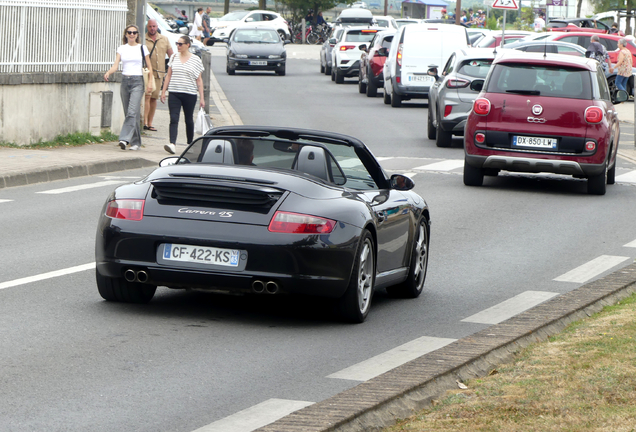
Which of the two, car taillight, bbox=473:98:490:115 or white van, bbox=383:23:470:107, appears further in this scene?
white van, bbox=383:23:470:107

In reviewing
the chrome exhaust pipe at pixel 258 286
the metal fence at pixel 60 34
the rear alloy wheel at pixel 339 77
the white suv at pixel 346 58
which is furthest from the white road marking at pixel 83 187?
the rear alloy wheel at pixel 339 77

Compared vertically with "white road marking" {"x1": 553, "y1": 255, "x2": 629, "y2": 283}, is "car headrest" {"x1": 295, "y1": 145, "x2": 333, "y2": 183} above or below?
above

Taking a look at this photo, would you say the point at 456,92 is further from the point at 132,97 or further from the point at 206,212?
the point at 206,212

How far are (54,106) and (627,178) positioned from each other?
8.98 metres

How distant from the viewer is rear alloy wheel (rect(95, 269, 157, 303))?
26.5 feet

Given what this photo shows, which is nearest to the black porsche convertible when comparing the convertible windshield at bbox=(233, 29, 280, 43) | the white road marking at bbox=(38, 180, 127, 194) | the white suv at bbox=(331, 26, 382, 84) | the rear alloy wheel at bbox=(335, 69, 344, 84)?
the white road marking at bbox=(38, 180, 127, 194)

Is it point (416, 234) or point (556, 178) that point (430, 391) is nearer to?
point (416, 234)

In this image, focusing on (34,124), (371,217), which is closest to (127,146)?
(34,124)

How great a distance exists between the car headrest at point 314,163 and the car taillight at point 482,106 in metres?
→ 8.70

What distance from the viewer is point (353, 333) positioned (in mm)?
7676

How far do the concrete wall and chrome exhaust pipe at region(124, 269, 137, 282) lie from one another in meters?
11.7

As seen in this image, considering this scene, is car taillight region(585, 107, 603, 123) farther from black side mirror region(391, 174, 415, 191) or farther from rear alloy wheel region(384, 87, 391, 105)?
rear alloy wheel region(384, 87, 391, 105)

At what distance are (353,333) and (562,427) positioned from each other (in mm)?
2681

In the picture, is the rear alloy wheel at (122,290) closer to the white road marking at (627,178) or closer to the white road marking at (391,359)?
the white road marking at (391,359)
